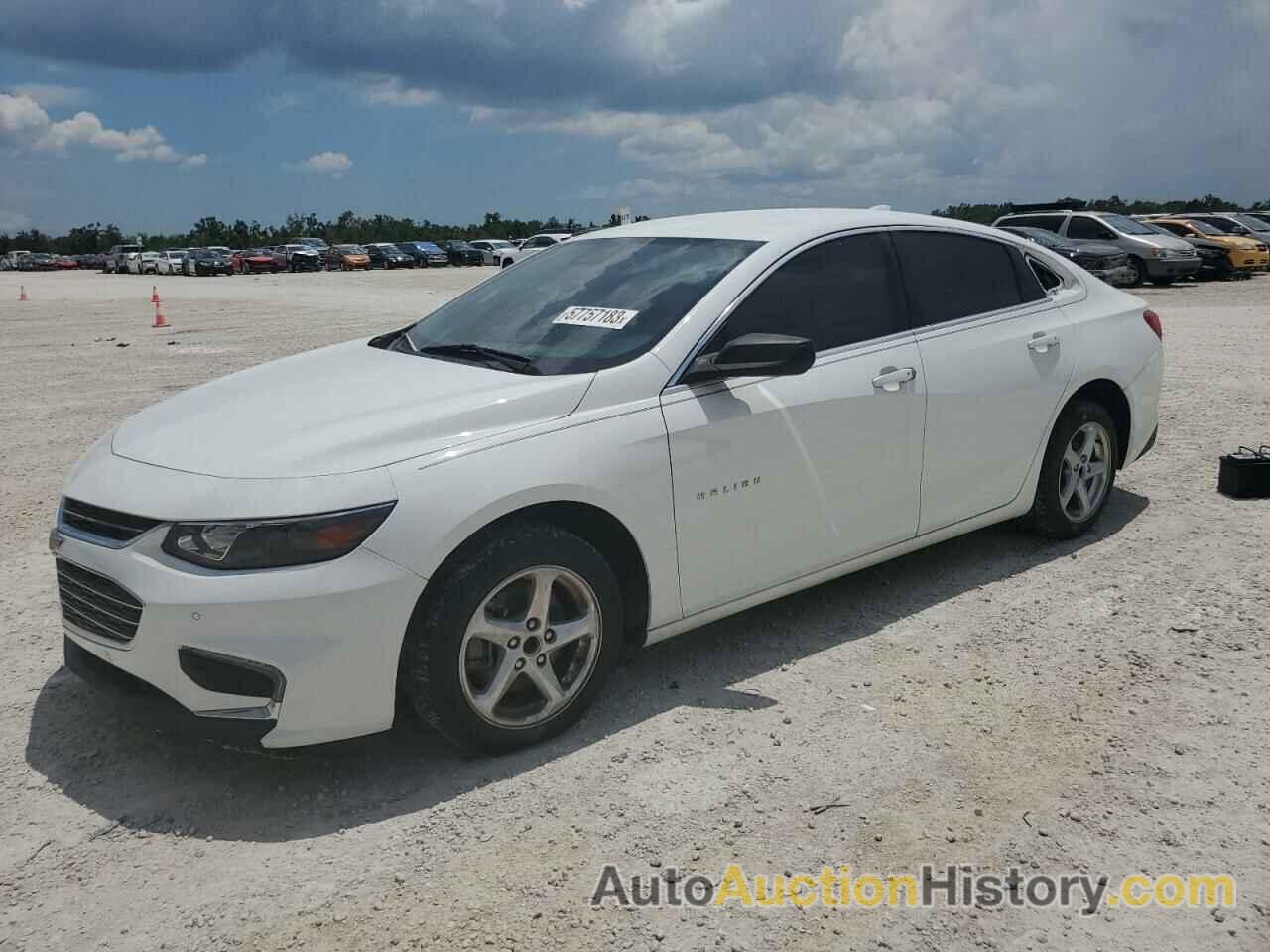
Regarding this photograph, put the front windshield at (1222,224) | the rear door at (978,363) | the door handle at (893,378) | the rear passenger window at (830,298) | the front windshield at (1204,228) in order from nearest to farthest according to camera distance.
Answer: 1. the rear passenger window at (830,298)
2. the door handle at (893,378)
3. the rear door at (978,363)
4. the front windshield at (1204,228)
5. the front windshield at (1222,224)

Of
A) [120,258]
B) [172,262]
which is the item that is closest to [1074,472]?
[172,262]

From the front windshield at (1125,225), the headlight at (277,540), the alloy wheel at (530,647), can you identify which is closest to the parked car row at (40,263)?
the front windshield at (1125,225)

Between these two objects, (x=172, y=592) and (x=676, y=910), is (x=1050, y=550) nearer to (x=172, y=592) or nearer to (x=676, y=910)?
(x=676, y=910)

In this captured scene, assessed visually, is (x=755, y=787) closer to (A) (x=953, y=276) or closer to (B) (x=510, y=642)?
(B) (x=510, y=642)

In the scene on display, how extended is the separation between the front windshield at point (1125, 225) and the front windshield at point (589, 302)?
22.7 metres

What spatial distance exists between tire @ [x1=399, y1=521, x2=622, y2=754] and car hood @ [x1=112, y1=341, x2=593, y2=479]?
15.0 inches

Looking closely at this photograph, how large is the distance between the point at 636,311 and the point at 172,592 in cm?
188

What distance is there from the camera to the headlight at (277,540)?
308 centimetres

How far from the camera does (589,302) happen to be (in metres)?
4.18

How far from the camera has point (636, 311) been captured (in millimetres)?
4020

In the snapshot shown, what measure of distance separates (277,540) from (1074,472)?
395 centimetres

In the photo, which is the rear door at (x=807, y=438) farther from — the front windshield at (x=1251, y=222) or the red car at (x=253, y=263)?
the red car at (x=253, y=263)

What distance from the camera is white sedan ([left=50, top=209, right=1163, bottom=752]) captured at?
3127 millimetres

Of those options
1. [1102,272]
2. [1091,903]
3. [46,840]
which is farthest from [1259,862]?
[1102,272]
